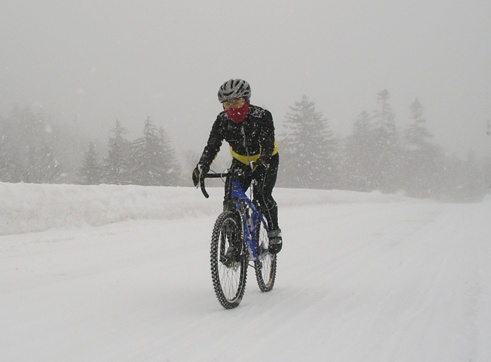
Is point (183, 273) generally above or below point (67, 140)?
below

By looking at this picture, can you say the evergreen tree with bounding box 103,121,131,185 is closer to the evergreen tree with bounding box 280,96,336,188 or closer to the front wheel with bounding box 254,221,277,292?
the evergreen tree with bounding box 280,96,336,188

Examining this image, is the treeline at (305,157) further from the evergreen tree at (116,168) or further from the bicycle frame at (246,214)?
the bicycle frame at (246,214)

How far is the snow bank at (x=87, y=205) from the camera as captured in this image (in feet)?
30.6

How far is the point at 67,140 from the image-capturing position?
11812 cm

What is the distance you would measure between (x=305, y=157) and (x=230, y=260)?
46.6m

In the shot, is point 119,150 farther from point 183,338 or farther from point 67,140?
point 67,140

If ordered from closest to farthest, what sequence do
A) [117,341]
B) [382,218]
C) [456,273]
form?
[117,341] → [456,273] → [382,218]

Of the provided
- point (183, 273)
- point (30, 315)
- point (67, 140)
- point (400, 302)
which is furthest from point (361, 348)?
point (67, 140)

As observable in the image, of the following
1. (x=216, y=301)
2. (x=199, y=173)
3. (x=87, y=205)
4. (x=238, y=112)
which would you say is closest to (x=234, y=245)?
(x=216, y=301)

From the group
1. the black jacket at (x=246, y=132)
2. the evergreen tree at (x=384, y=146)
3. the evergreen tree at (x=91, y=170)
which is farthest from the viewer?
the evergreen tree at (x=384, y=146)

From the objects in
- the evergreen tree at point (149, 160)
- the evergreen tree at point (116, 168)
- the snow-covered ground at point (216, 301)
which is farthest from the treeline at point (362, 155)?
the snow-covered ground at point (216, 301)

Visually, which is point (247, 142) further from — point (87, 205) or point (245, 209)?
point (87, 205)

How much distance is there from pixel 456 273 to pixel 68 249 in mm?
6356

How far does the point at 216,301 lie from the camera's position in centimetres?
457
